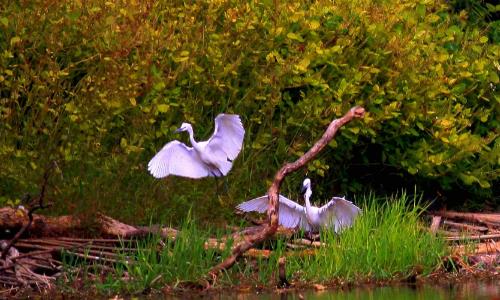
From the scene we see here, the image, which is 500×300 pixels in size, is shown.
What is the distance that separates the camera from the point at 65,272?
9586mm

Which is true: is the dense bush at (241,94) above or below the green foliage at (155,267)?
above

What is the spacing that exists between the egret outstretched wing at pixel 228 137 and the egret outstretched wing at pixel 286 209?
0.47 m

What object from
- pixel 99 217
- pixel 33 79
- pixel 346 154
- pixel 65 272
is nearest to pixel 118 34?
pixel 33 79

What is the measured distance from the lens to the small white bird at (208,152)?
11.0 meters

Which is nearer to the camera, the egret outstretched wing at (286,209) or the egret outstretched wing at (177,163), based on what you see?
the egret outstretched wing at (177,163)

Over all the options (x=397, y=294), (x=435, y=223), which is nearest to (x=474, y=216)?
(x=435, y=223)

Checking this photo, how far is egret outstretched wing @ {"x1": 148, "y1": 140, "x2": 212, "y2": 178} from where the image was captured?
35.6 feet

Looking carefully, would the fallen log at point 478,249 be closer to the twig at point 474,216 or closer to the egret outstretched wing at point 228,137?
the twig at point 474,216

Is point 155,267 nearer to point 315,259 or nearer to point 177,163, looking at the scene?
point 315,259

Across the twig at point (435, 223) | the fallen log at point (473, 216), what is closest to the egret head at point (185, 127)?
the twig at point (435, 223)

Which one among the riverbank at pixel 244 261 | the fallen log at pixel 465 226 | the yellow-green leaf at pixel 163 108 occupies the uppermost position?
the yellow-green leaf at pixel 163 108

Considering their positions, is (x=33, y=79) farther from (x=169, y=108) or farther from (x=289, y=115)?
(x=289, y=115)

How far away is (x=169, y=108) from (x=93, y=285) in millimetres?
2568

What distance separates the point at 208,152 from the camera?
36.9 feet
